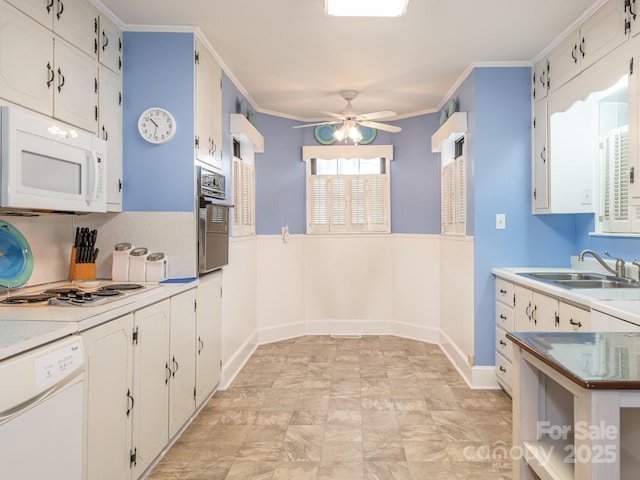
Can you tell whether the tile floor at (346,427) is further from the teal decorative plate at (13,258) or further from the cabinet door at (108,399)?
the teal decorative plate at (13,258)

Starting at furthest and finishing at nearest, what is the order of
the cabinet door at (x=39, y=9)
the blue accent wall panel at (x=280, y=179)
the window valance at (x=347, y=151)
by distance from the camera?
the window valance at (x=347, y=151) < the blue accent wall panel at (x=280, y=179) < the cabinet door at (x=39, y=9)

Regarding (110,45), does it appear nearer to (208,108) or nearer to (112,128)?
(112,128)

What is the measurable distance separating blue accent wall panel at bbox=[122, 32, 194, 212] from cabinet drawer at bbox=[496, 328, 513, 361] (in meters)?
2.44

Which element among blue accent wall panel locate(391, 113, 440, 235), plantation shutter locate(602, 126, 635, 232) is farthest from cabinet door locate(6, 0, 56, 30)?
blue accent wall panel locate(391, 113, 440, 235)

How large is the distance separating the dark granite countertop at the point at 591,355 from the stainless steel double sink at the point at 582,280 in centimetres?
140

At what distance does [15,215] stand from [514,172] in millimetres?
3392

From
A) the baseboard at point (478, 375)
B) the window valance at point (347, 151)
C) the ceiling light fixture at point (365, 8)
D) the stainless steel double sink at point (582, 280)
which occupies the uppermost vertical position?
the ceiling light fixture at point (365, 8)

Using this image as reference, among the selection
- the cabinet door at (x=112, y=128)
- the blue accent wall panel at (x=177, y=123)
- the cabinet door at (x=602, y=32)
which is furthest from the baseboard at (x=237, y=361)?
the cabinet door at (x=602, y=32)

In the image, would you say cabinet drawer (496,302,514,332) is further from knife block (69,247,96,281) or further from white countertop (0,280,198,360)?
knife block (69,247,96,281)

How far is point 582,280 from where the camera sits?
121 inches

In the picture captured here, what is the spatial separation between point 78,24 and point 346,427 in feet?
9.19

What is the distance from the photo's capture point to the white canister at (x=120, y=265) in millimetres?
2949

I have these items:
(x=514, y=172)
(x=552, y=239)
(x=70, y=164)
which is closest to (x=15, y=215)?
(x=70, y=164)

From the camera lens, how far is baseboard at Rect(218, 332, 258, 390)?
12.2 feet
